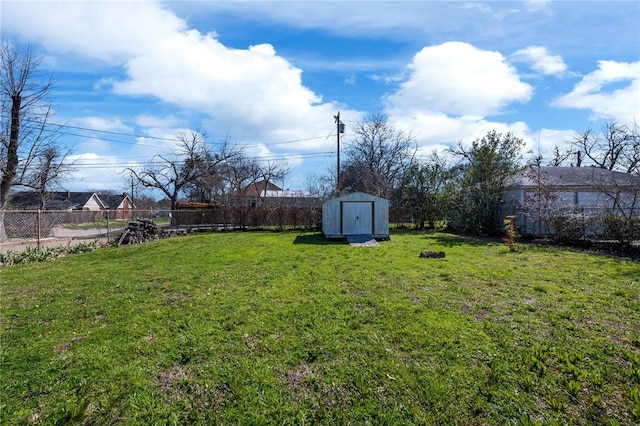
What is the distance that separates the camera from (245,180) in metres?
32.7

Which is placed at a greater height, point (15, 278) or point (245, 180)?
point (245, 180)

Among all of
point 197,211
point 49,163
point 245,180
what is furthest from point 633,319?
point 245,180

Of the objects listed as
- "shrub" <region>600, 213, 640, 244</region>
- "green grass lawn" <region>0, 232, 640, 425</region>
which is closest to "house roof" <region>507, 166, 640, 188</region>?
"shrub" <region>600, 213, 640, 244</region>

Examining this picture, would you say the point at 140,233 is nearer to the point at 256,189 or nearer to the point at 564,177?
the point at 256,189

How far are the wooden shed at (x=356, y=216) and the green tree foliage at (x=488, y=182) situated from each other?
4.49 m

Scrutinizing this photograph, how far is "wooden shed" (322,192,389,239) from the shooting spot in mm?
14992

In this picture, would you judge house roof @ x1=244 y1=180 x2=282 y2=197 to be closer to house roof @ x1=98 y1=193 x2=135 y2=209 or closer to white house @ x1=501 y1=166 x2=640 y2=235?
white house @ x1=501 y1=166 x2=640 y2=235

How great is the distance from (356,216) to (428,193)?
24.1ft

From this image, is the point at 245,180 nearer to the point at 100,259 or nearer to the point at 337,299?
the point at 100,259

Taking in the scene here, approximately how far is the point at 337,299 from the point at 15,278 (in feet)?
22.8

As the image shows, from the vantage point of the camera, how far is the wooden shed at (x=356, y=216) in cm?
1499

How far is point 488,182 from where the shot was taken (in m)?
15.9

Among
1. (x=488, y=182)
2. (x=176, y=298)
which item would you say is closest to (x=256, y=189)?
(x=488, y=182)

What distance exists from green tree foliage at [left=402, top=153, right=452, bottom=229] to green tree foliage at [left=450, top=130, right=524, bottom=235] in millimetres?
3080
